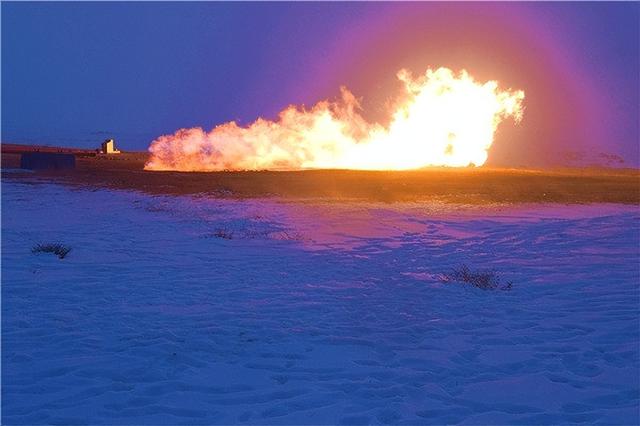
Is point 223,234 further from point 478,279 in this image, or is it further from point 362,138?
point 362,138

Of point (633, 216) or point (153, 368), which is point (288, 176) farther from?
point (153, 368)

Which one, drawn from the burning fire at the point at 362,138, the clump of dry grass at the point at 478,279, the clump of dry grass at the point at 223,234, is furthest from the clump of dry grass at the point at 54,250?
the burning fire at the point at 362,138

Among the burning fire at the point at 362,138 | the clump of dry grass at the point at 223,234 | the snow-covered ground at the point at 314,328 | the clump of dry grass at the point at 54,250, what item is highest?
the burning fire at the point at 362,138

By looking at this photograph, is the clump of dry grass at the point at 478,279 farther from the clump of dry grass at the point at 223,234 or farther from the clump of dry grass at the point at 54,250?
the clump of dry grass at the point at 54,250

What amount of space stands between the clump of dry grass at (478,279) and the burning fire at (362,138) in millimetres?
26773

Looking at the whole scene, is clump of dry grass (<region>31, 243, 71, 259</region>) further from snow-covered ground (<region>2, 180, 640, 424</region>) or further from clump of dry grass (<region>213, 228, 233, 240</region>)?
clump of dry grass (<region>213, 228, 233, 240</region>)

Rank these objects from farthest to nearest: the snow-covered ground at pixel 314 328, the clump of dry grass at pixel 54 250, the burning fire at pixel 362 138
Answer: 1. the burning fire at pixel 362 138
2. the clump of dry grass at pixel 54 250
3. the snow-covered ground at pixel 314 328

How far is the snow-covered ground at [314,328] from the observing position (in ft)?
15.4

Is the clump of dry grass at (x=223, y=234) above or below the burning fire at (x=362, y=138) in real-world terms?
below

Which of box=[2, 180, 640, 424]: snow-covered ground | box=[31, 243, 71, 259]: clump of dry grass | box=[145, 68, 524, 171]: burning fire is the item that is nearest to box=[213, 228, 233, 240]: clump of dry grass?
box=[2, 180, 640, 424]: snow-covered ground

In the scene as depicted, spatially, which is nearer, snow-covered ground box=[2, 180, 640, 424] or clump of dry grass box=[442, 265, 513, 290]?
snow-covered ground box=[2, 180, 640, 424]

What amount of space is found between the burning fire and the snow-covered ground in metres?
24.0

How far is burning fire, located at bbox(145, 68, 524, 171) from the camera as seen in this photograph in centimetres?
3572

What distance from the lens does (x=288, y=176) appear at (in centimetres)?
2769
